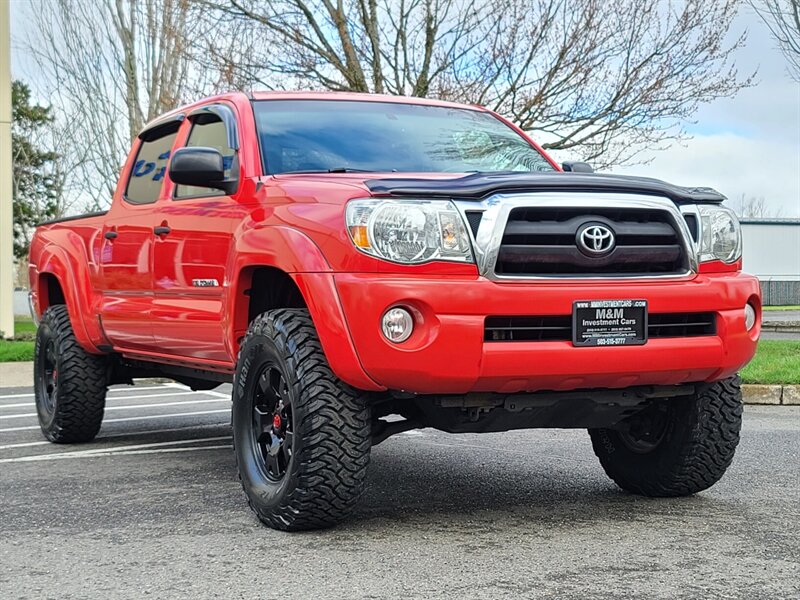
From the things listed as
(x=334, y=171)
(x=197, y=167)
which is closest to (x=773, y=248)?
(x=334, y=171)

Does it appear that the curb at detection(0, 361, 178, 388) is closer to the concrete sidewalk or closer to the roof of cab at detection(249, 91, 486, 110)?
the concrete sidewalk

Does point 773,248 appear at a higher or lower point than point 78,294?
higher

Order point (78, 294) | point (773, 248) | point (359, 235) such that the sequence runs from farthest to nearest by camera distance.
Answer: point (773, 248), point (78, 294), point (359, 235)

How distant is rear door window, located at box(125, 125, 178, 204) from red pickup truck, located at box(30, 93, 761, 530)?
27.8 inches

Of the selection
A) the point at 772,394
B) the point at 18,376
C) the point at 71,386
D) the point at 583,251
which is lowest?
the point at 18,376

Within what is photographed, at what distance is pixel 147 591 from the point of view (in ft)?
12.4

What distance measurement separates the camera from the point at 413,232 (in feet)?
14.2

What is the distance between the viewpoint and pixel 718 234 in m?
4.86

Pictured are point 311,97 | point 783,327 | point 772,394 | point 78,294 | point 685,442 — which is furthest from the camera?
point 783,327

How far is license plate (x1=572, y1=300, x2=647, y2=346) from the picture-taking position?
441 cm

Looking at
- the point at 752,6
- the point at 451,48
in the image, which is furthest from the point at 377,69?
the point at 752,6

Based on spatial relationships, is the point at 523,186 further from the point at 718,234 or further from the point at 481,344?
the point at 718,234

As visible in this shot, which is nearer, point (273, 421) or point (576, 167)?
point (273, 421)

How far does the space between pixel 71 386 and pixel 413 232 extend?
12.1 feet
